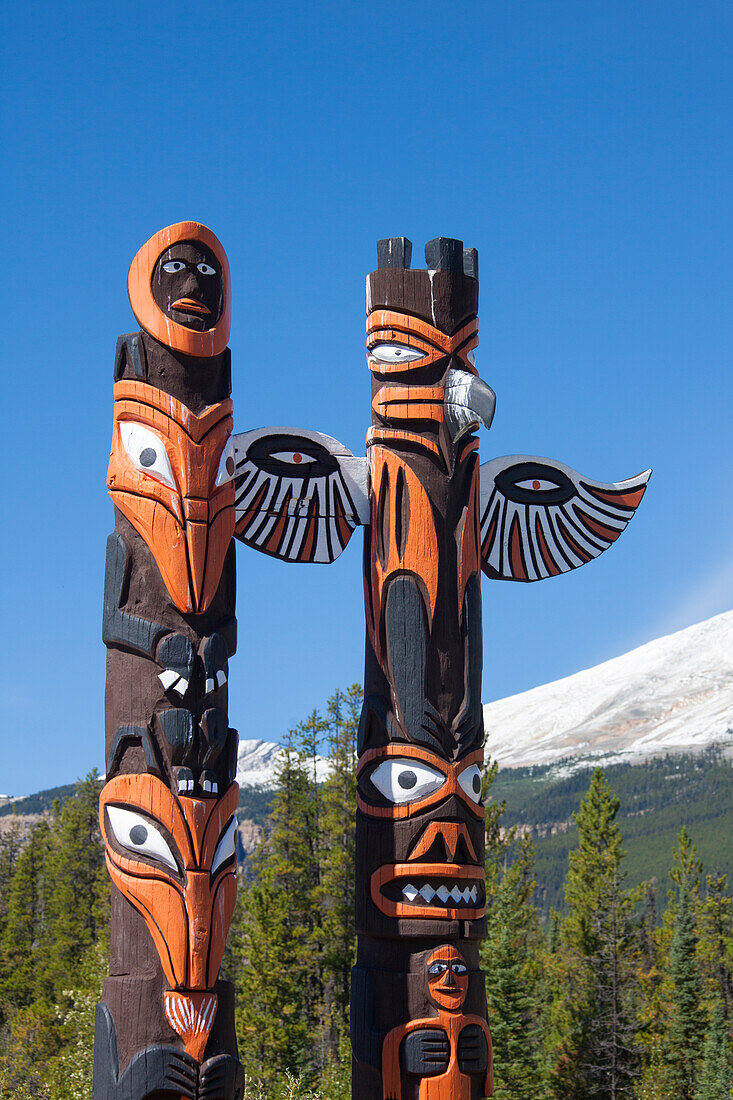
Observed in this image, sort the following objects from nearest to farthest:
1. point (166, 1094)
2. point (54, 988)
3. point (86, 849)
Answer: point (166, 1094)
point (54, 988)
point (86, 849)

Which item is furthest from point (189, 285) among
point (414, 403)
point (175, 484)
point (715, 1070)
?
point (715, 1070)

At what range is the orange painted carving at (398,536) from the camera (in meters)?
9.80

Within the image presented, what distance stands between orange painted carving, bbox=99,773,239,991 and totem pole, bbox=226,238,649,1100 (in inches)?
69.2

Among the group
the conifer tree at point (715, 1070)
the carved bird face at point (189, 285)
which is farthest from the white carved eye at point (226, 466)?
the conifer tree at point (715, 1070)

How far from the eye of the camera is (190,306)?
345 inches

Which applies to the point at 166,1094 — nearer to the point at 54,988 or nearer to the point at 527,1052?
the point at 527,1052

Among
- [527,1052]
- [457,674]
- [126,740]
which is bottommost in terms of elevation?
[527,1052]

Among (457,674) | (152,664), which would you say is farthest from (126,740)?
A: (457,674)

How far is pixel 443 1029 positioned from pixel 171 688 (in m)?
3.23

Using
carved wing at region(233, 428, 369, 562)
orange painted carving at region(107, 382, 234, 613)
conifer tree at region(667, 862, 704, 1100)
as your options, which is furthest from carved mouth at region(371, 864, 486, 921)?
conifer tree at region(667, 862, 704, 1100)

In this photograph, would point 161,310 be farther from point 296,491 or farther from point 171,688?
point 171,688

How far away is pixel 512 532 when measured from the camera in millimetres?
11289

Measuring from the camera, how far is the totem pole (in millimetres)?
8930

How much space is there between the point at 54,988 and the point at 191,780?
153ft
